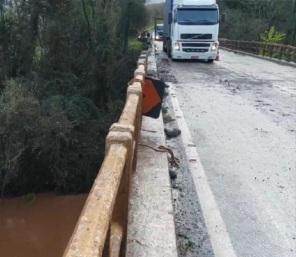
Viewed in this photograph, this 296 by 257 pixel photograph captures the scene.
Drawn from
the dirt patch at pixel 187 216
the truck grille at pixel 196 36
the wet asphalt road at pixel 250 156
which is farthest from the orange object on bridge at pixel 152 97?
the truck grille at pixel 196 36

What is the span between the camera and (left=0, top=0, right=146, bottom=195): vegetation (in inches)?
335

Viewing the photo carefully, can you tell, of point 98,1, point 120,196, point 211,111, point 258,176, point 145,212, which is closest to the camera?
point 120,196

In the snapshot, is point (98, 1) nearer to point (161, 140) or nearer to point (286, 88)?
point (286, 88)

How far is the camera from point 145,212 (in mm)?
4047

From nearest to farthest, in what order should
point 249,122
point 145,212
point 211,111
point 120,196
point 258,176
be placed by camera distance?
point 120,196 → point 145,212 → point 258,176 → point 249,122 → point 211,111

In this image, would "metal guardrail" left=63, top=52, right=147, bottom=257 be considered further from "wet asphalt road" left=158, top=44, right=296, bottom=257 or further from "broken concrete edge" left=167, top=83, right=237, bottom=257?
"wet asphalt road" left=158, top=44, right=296, bottom=257

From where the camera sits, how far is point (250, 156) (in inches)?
288

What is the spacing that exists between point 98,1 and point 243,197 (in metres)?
10.9

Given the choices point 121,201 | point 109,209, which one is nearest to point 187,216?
point 121,201

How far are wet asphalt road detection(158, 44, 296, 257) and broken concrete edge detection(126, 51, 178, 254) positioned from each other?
732 millimetres

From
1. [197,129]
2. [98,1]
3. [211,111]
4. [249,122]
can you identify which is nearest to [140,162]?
[197,129]

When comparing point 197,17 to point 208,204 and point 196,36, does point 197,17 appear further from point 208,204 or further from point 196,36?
point 208,204

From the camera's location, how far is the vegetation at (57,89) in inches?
335

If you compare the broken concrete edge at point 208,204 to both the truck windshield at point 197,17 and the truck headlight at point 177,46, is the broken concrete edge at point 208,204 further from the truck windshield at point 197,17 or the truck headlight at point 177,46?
the truck headlight at point 177,46
